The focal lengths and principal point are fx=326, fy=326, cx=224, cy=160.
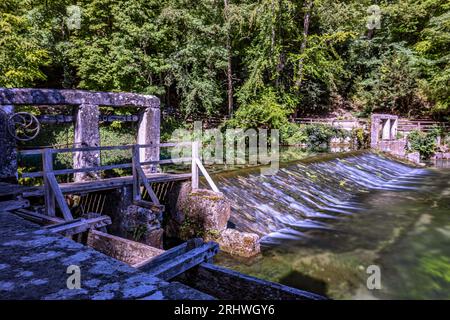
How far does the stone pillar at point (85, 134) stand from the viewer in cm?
927

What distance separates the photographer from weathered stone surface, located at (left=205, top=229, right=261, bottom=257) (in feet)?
23.7

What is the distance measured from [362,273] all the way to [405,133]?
23.8 metres

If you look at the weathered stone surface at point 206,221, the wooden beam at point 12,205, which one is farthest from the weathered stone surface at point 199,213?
the wooden beam at point 12,205

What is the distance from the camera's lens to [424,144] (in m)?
24.8

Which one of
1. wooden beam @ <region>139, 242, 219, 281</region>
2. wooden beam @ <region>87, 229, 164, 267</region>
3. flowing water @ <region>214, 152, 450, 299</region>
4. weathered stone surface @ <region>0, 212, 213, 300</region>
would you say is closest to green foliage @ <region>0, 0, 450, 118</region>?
flowing water @ <region>214, 152, 450, 299</region>

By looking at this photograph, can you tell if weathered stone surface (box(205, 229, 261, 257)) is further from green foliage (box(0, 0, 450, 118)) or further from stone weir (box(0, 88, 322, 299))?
green foliage (box(0, 0, 450, 118))

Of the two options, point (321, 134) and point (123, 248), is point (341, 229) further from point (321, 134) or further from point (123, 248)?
point (321, 134)

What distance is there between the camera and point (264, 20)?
25.1 metres

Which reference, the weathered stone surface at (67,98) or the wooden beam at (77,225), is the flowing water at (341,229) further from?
the weathered stone surface at (67,98)

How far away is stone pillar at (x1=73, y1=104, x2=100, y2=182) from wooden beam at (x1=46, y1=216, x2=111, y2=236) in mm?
5168

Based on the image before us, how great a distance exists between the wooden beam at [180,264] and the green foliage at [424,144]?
85.3ft
